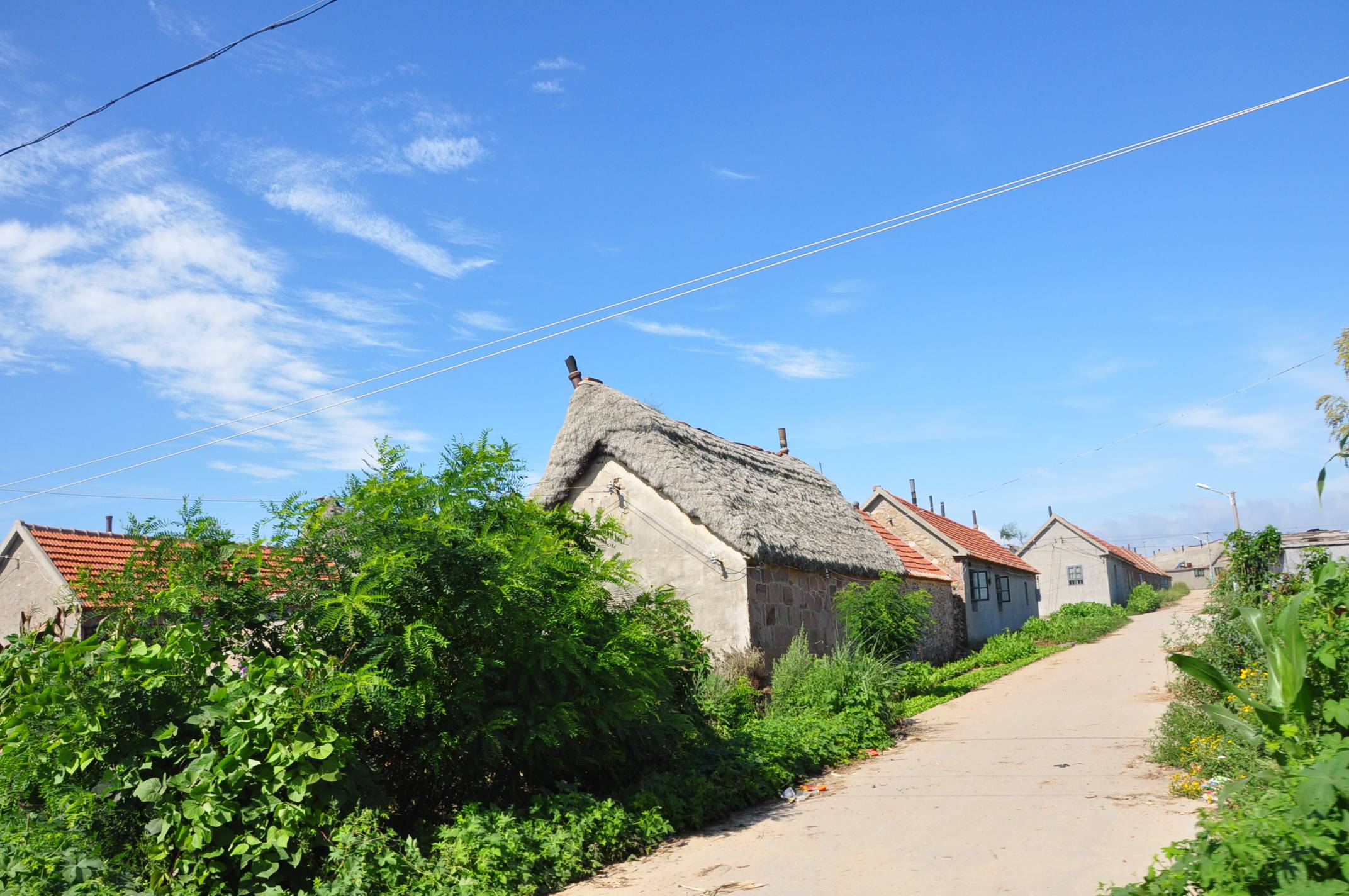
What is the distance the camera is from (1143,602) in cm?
4422

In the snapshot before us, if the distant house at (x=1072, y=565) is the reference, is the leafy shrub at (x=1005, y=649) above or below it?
below

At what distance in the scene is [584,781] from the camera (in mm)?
7949

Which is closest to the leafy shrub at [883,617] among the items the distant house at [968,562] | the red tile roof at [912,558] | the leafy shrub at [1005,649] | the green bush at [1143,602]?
the red tile roof at [912,558]

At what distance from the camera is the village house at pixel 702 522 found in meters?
14.4

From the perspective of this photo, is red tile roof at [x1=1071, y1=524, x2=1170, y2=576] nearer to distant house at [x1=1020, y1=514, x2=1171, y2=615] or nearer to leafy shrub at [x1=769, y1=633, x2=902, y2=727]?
distant house at [x1=1020, y1=514, x2=1171, y2=615]

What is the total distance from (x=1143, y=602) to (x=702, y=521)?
37.1 m

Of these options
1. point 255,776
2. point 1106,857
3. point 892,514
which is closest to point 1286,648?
point 1106,857

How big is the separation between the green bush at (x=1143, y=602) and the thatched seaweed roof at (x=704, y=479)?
30041 mm

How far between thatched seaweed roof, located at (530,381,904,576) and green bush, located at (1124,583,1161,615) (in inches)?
1183

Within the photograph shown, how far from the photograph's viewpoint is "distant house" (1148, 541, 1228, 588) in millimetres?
86938

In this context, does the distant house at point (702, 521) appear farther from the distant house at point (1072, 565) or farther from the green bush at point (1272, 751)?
the distant house at point (1072, 565)

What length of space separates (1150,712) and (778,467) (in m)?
9.15

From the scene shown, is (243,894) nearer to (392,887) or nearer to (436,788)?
(392,887)

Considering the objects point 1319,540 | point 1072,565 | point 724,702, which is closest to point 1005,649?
point 724,702
